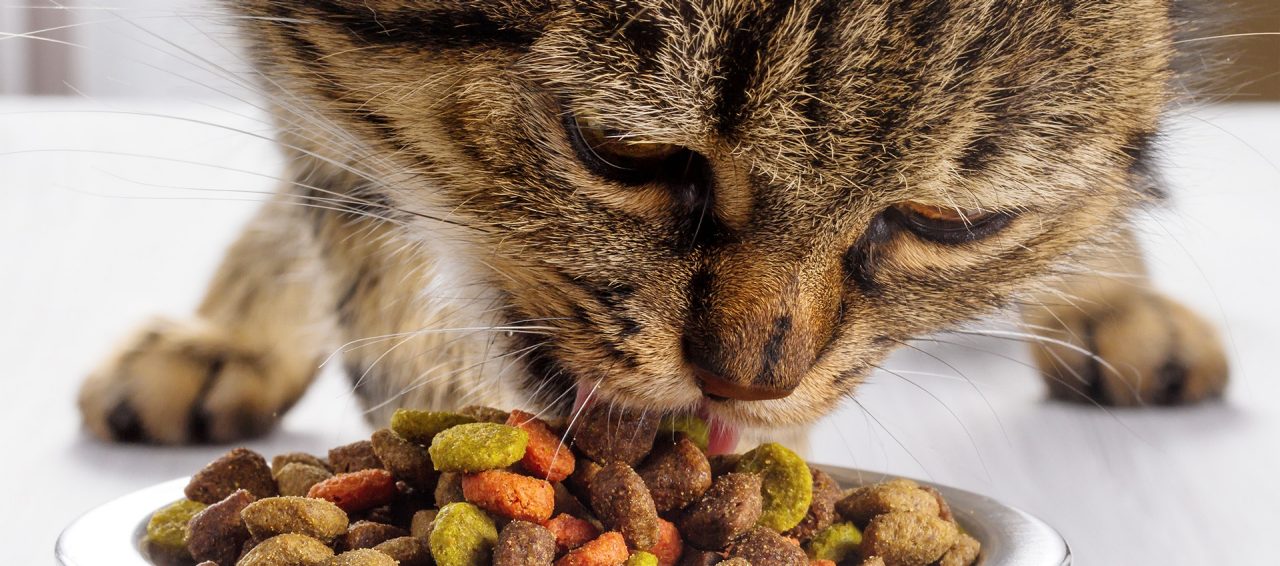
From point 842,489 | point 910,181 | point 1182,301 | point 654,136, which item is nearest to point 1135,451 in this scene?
point 1182,301

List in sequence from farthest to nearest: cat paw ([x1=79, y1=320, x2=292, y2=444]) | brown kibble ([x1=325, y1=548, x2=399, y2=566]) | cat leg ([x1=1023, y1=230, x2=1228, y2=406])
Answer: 1. cat leg ([x1=1023, y1=230, x2=1228, y2=406])
2. cat paw ([x1=79, y1=320, x2=292, y2=444])
3. brown kibble ([x1=325, y1=548, x2=399, y2=566])

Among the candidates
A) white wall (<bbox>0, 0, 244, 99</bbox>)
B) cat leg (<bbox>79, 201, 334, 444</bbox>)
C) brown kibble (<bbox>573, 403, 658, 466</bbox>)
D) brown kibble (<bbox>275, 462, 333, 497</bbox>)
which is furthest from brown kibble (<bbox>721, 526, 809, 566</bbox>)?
cat leg (<bbox>79, 201, 334, 444</bbox>)

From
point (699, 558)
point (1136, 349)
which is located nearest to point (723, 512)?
point (699, 558)

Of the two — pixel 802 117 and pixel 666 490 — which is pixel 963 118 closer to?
pixel 802 117

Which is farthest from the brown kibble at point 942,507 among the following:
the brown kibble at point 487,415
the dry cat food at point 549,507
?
the brown kibble at point 487,415

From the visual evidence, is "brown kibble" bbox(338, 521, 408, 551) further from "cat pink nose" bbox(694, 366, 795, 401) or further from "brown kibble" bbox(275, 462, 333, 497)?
"cat pink nose" bbox(694, 366, 795, 401)

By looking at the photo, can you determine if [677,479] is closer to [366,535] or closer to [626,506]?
[626,506]
